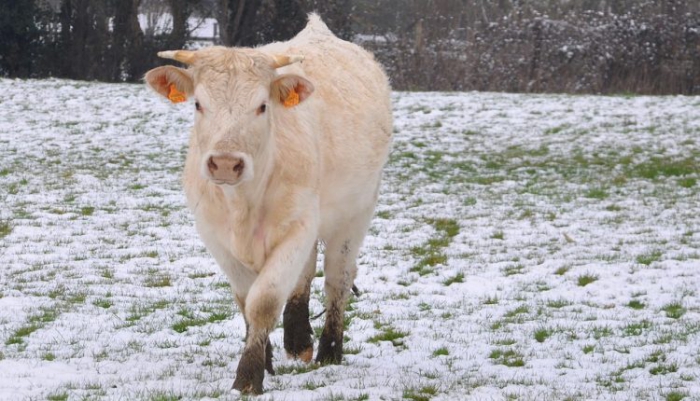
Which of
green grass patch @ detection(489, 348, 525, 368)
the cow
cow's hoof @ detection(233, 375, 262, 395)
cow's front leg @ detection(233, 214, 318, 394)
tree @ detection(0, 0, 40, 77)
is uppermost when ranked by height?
the cow

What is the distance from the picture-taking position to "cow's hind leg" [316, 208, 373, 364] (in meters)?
6.72

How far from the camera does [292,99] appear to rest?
5590mm

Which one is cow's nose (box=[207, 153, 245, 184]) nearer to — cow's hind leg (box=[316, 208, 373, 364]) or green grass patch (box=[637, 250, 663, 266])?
cow's hind leg (box=[316, 208, 373, 364])

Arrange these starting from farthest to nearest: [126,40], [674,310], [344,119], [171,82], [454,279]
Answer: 1. [126,40]
2. [454,279]
3. [674,310]
4. [344,119]
5. [171,82]

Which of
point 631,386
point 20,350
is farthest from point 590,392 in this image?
point 20,350

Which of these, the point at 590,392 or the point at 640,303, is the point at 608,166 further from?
the point at 590,392

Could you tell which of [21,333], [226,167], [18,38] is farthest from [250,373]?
[18,38]

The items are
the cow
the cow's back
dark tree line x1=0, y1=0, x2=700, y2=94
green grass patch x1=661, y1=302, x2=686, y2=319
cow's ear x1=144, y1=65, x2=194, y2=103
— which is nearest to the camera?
the cow

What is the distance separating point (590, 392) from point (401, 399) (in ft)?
3.66

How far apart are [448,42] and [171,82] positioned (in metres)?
21.5

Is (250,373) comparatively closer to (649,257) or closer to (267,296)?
(267,296)

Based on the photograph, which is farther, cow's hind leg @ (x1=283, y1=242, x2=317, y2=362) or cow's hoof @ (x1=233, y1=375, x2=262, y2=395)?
cow's hind leg @ (x1=283, y1=242, x2=317, y2=362)

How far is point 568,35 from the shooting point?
2548 centimetres

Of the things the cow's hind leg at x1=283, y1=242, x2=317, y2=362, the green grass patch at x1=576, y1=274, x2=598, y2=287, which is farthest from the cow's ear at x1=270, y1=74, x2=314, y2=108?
the green grass patch at x1=576, y1=274, x2=598, y2=287
